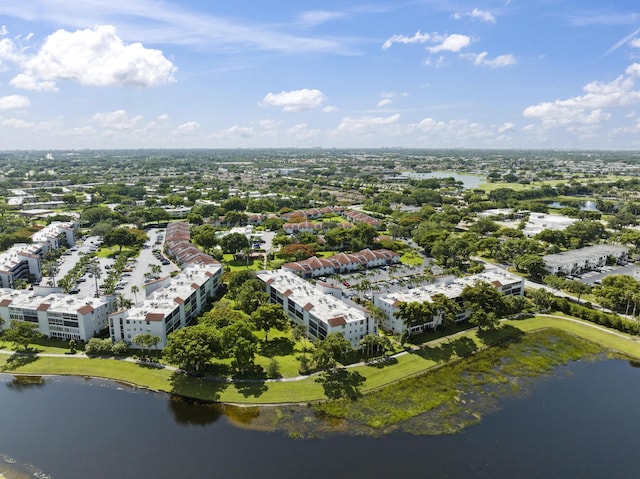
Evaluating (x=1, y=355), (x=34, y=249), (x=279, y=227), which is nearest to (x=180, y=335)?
(x=1, y=355)

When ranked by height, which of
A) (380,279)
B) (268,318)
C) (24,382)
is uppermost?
(268,318)

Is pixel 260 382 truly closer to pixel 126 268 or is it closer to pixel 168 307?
pixel 168 307

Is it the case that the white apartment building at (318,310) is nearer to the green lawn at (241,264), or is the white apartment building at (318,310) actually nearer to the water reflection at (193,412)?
the water reflection at (193,412)

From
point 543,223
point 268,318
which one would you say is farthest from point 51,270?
point 543,223

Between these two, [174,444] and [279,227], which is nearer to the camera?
[174,444]

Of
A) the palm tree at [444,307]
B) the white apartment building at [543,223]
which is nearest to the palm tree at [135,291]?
the palm tree at [444,307]

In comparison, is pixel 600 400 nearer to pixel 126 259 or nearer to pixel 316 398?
pixel 316 398

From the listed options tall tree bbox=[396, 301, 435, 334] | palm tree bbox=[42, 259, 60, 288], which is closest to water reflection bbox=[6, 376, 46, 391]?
palm tree bbox=[42, 259, 60, 288]
